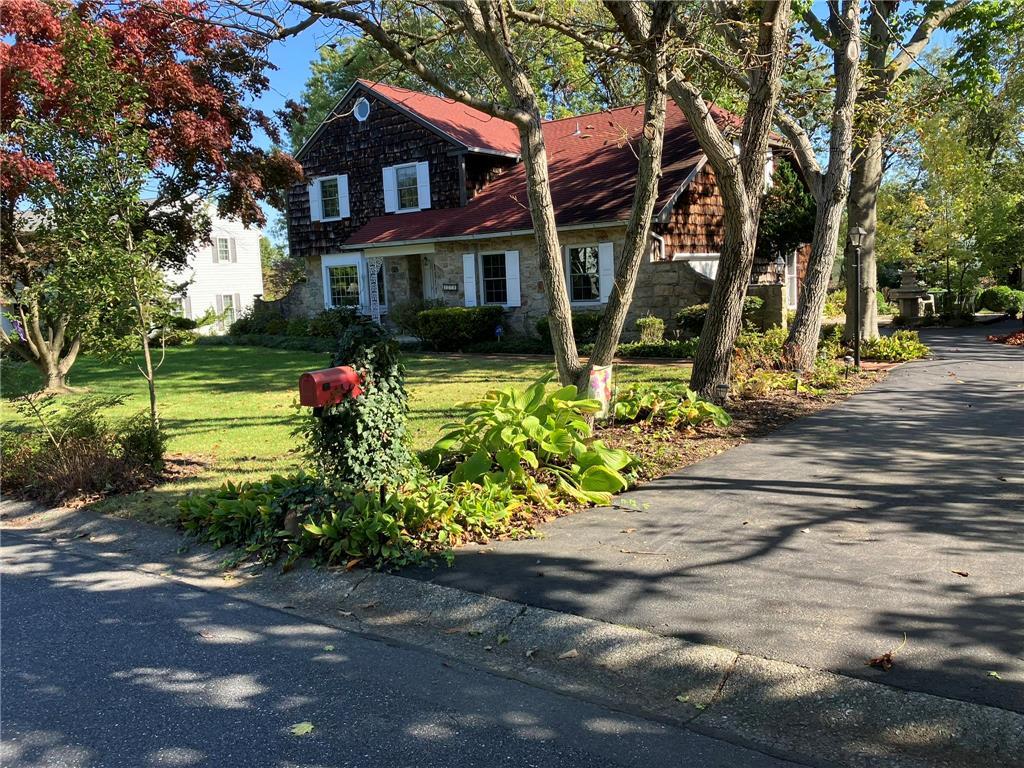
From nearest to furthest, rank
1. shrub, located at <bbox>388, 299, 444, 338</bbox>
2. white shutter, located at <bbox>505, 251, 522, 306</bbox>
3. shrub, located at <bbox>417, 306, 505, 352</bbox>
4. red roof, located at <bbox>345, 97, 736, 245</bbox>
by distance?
red roof, located at <bbox>345, 97, 736, 245</bbox>, shrub, located at <bbox>417, 306, 505, 352</bbox>, white shutter, located at <bbox>505, 251, 522, 306</bbox>, shrub, located at <bbox>388, 299, 444, 338</bbox>

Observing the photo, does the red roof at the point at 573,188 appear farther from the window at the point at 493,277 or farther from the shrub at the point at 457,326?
the shrub at the point at 457,326

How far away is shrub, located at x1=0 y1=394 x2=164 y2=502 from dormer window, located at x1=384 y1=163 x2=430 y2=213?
1712 cm

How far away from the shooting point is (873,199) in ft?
53.5

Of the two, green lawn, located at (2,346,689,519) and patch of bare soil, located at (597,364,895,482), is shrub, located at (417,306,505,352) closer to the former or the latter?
green lawn, located at (2,346,689,519)

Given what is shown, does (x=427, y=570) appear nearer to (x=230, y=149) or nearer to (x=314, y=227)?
(x=230, y=149)

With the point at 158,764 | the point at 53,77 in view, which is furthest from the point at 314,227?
the point at 158,764

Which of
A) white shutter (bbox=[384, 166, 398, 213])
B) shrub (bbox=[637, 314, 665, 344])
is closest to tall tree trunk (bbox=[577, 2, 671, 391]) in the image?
shrub (bbox=[637, 314, 665, 344])

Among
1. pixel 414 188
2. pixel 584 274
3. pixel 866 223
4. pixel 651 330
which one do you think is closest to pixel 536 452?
pixel 651 330

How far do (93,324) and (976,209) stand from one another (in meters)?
24.4

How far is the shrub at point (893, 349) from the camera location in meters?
14.6

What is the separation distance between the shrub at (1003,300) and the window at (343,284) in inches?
848

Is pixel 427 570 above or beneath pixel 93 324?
beneath

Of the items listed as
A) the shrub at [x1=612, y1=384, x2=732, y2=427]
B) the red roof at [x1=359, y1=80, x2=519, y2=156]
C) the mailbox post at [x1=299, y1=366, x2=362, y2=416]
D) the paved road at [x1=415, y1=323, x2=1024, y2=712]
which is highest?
the red roof at [x1=359, y1=80, x2=519, y2=156]

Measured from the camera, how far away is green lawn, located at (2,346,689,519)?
788 centimetres
